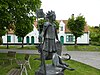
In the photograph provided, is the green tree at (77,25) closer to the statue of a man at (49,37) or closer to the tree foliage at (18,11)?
the tree foliage at (18,11)

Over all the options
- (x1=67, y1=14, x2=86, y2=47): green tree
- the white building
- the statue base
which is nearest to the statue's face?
the statue base

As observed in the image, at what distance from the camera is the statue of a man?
948 cm

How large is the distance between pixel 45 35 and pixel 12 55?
35.8 feet

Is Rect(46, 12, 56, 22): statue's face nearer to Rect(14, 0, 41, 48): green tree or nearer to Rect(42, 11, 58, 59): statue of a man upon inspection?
Rect(42, 11, 58, 59): statue of a man

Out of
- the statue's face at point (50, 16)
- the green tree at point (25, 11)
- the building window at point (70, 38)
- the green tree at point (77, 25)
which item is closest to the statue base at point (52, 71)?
the statue's face at point (50, 16)

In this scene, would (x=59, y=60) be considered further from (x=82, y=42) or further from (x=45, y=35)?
(x=82, y=42)

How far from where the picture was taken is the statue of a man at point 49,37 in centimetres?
948

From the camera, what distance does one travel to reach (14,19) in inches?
974

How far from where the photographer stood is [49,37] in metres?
9.49

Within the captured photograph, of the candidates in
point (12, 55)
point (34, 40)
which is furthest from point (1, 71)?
point (34, 40)

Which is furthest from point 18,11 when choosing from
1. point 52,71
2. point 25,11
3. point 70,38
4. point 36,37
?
point 70,38

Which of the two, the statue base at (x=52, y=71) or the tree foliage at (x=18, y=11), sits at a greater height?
the tree foliage at (x=18, y=11)

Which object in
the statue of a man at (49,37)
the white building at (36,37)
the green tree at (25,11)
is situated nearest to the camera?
the statue of a man at (49,37)

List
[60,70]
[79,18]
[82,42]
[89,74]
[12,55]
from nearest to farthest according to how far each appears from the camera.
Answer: [60,70] → [89,74] → [12,55] → [79,18] → [82,42]
